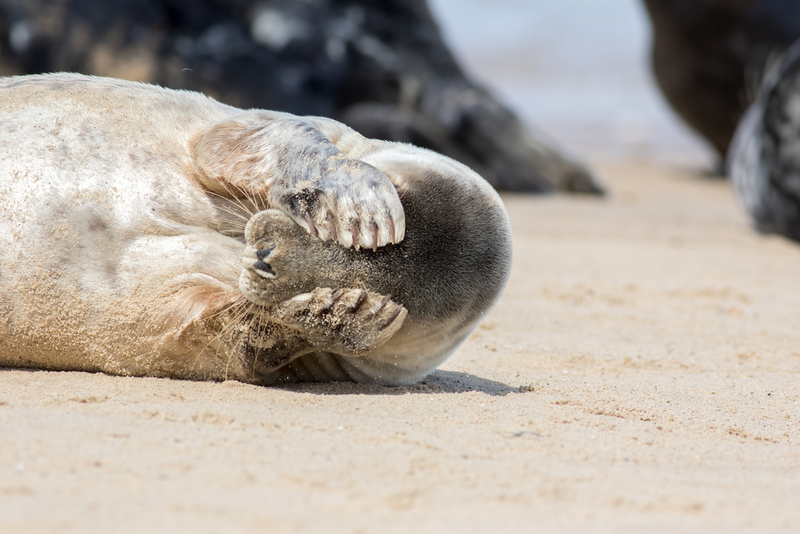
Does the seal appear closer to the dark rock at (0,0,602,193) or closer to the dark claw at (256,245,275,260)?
the dark rock at (0,0,602,193)

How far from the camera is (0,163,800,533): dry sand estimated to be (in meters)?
1.62

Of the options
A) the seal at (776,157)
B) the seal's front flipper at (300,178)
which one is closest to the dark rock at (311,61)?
the seal at (776,157)

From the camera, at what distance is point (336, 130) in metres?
3.08

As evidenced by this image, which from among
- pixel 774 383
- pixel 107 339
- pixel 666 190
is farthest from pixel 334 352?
pixel 666 190


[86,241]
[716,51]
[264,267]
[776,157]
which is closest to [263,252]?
[264,267]

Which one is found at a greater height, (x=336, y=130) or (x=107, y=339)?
(x=336, y=130)

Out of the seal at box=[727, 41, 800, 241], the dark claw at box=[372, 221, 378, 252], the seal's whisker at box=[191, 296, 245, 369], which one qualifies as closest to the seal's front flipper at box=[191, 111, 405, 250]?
the dark claw at box=[372, 221, 378, 252]

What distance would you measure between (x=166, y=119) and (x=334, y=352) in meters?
1.05

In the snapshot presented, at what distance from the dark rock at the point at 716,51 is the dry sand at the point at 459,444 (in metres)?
7.94

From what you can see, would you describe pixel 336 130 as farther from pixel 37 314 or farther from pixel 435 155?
pixel 37 314

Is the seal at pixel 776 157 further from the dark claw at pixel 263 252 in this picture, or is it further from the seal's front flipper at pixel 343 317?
the dark claw at pixel 263 252

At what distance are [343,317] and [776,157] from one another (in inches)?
216

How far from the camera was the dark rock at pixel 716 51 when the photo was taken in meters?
10.7

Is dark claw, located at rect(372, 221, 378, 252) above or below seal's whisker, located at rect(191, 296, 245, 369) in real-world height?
above
